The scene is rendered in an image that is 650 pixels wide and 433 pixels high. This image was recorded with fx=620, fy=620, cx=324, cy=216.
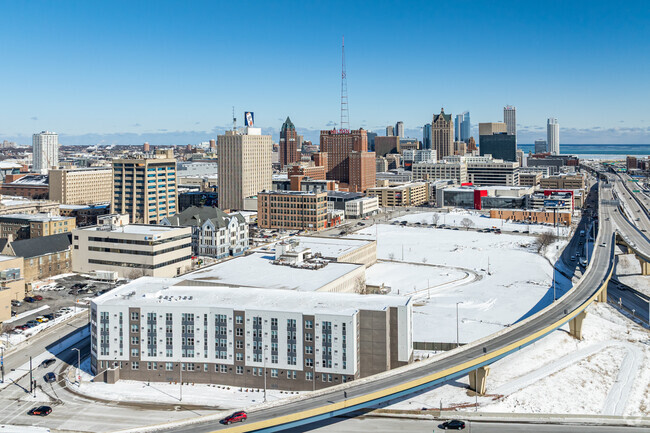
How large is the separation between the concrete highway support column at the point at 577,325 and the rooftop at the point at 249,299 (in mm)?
20480

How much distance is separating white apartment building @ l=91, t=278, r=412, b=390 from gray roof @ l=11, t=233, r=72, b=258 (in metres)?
37.1

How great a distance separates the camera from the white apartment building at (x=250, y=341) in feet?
148

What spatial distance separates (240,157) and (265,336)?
10696cm

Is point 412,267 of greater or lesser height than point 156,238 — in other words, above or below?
below

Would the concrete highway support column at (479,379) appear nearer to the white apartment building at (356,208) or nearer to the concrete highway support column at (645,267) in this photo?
the concrete highway support column at (645,267)

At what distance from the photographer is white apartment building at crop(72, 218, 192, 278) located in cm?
8031

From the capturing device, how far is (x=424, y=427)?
133ft

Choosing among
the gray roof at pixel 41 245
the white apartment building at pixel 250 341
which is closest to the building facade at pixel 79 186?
the gray roof at pixel 41 245

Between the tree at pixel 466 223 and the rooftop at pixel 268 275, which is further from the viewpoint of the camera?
the tree at pixel 466 223

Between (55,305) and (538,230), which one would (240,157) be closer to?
(538,230)

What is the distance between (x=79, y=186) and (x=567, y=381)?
14067 centimetres

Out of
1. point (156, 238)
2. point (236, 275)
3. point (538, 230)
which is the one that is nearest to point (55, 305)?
point (156, 238)

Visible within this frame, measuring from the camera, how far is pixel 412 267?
93812mm

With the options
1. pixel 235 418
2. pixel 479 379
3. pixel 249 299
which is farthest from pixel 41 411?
pixel 479 379
